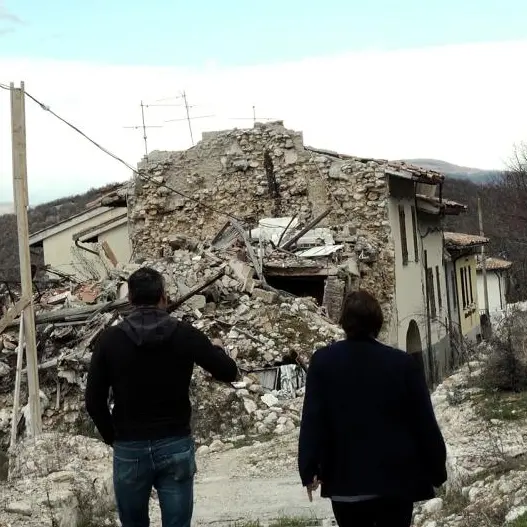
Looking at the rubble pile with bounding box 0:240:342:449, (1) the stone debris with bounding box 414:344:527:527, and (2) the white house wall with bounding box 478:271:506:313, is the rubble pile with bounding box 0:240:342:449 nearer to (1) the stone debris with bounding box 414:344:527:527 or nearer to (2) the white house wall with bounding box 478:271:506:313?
(1) the stone debris with bounding box 414:344:527:527

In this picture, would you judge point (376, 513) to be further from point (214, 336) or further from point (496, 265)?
point (496, 265)

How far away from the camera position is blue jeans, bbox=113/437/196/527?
4312 mm

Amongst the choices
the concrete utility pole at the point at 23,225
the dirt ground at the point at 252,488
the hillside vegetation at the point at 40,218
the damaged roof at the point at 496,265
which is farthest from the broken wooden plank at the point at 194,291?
the damaged roof at the point at 496,265

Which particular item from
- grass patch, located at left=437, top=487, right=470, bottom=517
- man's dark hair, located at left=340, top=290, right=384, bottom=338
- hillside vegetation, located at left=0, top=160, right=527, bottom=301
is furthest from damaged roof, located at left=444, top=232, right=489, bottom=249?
man's dark hair, located at left=340, top=290, right=384, bottom=338

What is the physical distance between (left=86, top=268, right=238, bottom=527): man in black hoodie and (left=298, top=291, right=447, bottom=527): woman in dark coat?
60 cm

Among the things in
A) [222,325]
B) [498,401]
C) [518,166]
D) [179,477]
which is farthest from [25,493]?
[518,166]

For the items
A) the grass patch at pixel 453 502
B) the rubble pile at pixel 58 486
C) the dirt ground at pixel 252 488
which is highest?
the rubble pile at pixel 58 486

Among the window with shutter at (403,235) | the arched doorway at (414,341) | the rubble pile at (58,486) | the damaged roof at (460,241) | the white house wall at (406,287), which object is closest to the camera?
the rubble pile at (58,486)

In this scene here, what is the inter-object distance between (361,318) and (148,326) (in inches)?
39.6

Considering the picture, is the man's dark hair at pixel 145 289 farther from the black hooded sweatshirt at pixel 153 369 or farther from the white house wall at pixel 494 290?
the white house wall at pixel 494 290

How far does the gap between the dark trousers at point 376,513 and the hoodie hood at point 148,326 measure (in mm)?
1101

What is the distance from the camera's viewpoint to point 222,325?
15.4 meters

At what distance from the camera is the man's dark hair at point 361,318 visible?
402 cm

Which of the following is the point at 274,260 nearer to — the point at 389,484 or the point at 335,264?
the point at 335,264
